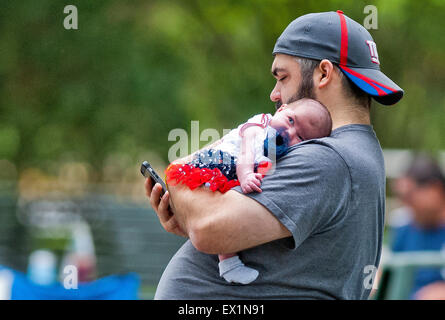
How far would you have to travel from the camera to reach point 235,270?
2.20 meters

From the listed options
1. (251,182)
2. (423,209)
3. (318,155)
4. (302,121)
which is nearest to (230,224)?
(251,182)

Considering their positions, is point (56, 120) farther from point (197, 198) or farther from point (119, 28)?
point (197, 198)

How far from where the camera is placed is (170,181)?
2.29 metres

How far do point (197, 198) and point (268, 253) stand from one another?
29cm

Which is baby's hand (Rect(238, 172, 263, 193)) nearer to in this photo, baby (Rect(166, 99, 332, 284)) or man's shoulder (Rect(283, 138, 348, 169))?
baby (Rect(166, 99, 332, 284))

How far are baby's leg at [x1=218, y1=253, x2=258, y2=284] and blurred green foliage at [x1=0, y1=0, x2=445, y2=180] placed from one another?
844cm

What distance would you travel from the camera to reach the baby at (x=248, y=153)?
220 cm

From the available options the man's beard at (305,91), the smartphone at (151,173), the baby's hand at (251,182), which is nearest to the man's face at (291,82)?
the man's beard at (305,91)

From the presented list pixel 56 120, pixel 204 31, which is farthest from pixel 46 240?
pixel 204 31

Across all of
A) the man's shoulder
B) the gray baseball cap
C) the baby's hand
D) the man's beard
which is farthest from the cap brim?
the baby's hand

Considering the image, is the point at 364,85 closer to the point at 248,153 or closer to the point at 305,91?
the point at 305,91

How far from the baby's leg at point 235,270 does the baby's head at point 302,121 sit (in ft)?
1.44

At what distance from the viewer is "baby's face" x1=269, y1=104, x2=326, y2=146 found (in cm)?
234

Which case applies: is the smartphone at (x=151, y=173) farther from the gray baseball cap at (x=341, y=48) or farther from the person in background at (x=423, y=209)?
the person in background at (x=423, y=209)
